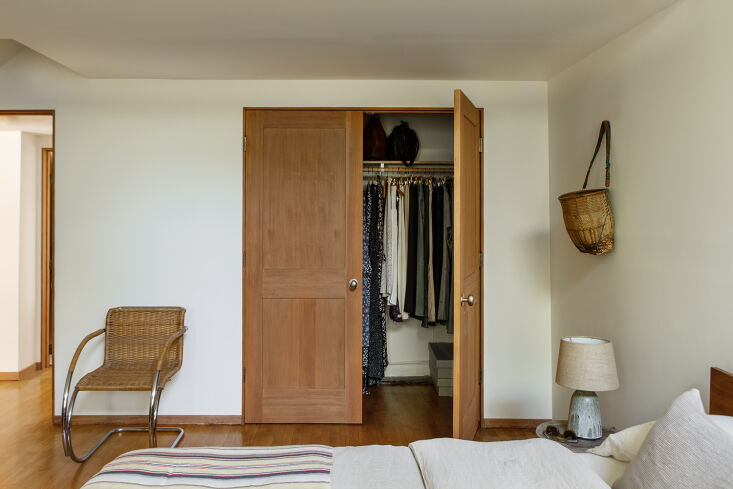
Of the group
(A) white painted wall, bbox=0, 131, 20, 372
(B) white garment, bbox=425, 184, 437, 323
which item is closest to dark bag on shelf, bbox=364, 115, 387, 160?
(B) white garment, bbox=425, 184, 437, 323

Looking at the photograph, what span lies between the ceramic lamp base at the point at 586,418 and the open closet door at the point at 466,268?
63 cm

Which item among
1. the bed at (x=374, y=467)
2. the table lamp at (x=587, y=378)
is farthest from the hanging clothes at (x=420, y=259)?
the bed at (x=374, y=467)

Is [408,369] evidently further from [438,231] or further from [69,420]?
[69,420]

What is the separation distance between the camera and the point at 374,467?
1622 mm

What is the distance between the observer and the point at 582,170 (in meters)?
3.09

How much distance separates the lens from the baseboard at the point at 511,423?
139 inches

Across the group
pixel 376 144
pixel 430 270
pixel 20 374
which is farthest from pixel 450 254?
pixel 20 374

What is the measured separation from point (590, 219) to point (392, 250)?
72.0 inches

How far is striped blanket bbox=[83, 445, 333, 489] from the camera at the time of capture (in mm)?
1496

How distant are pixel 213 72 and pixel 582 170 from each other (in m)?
2.40

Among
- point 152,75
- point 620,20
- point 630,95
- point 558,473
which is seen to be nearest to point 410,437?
point 558,473

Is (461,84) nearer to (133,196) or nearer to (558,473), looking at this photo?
(133,196)

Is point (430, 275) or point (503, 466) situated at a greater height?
point (430, 275)

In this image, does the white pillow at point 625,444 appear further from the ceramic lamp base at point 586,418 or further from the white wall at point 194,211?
the white wall at point 194,211
